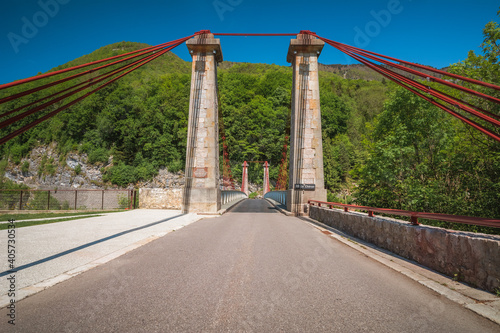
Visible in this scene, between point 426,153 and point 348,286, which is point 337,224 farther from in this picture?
point 426,153

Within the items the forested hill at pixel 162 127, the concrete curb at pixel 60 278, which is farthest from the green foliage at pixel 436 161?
the forested hill at pixel 162 127

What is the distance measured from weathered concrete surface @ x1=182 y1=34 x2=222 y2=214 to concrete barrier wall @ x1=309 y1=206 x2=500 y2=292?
8.99m

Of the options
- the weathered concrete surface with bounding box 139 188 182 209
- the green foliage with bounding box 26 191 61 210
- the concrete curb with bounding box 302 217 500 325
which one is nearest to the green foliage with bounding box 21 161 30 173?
the green foliage with bounding box 26 191 61 210

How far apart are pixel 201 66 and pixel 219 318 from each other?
14082 millimetres

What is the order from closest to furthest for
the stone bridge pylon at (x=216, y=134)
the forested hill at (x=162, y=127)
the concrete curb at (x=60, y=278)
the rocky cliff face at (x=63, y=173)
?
the concrete curb at (x=60, y=278) → the stone bridge pylon at (x=216, y=134) → the rocky cliff face at (x=63, y=173) → the forested hill at (x=162, y=127)

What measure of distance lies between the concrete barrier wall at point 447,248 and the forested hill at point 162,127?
1920 inches

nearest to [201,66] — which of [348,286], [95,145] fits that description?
[348,286]

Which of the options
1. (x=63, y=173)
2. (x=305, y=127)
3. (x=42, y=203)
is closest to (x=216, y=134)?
(x=305, y=127)

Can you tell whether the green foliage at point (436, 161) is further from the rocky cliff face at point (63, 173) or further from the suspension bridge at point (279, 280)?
the rocky cliff face at point (63, 173)

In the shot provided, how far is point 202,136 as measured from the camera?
13.9 meters

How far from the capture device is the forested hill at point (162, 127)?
53.9 metres

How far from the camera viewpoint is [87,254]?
4.55m

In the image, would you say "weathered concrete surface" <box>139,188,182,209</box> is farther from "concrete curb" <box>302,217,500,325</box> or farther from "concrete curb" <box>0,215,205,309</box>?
"concrete curb" <box>302,217,500,325</box>

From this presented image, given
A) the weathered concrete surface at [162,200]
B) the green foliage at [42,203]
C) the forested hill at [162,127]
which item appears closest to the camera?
the weathered concrete surface at [162,200]
